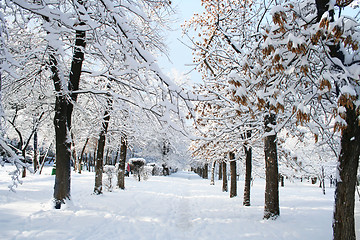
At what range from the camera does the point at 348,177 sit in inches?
158

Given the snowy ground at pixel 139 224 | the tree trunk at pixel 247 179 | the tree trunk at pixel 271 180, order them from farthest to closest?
the tree trunk at pixel 247 179 < the tree trunk at pixel 271 180 < the snowy ground at pixel 139 224

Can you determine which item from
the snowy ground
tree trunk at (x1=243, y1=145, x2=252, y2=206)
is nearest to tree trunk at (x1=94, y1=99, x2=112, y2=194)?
the snowy ground

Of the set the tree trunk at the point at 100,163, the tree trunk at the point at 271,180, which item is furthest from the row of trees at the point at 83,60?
the tree trunk at the point at 271,180

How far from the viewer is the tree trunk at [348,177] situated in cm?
396

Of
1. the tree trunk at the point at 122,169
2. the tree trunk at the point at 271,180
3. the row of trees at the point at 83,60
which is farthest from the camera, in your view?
the tree trunk at the point at 122,169

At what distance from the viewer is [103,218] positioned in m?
6.34

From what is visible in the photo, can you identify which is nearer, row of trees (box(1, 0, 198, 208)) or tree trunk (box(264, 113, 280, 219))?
row of trees (box(1, 0, 198, 208))

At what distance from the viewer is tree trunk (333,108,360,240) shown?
3.96m

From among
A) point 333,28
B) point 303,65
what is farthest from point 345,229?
point 333,28

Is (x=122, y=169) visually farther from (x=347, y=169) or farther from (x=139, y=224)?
(x=347, y=169)

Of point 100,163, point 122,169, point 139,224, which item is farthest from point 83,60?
point 122,169

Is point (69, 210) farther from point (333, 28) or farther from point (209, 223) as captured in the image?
point (333, 28)

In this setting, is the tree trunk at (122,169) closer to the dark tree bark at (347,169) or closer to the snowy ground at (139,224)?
the snowy ground at (139,224)

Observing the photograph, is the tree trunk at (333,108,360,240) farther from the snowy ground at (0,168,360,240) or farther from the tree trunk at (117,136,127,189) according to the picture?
the tree trunk at (117,136,127,189)
